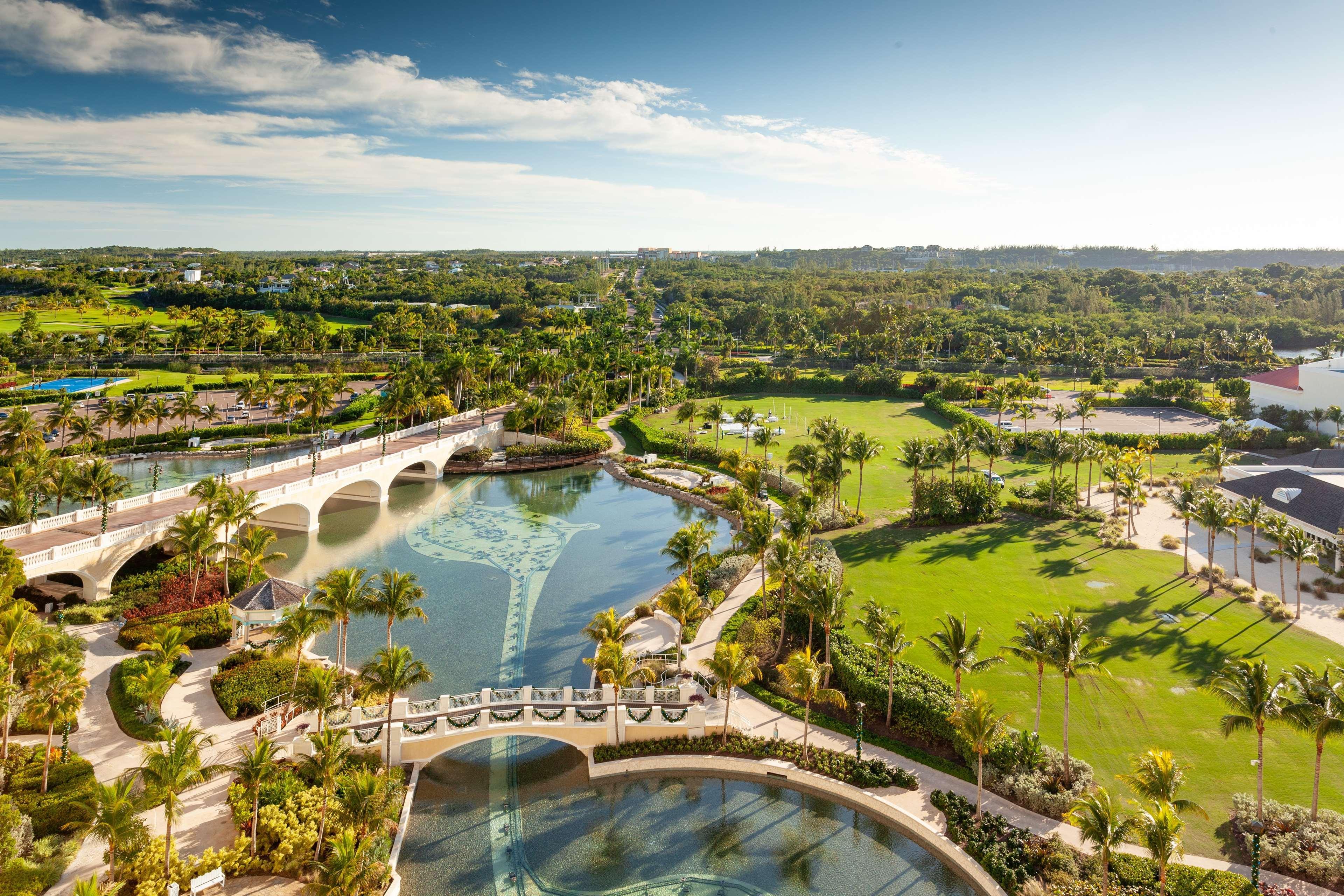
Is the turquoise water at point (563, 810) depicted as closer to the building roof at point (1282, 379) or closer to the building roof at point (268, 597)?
the building roof at point (268, 597)

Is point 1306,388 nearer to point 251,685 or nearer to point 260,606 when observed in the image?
point 260,606

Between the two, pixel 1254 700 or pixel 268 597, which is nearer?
pixel 1254 700

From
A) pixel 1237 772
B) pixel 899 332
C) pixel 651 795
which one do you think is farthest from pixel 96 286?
pixel 1237 772

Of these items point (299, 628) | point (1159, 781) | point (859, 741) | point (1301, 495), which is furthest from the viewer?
point (1301, 495)

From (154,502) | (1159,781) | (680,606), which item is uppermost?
(154,502)

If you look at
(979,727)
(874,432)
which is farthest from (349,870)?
(874,432)

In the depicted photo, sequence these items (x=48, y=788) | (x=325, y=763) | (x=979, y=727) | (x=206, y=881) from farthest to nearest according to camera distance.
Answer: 1. (x=979, y=727)
2. (x=48, y=788)
3. (x=325, y=763)
4. (x=206, y=881)

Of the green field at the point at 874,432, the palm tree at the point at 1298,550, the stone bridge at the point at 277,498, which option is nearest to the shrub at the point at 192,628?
the stone bridge at the point at 277,498

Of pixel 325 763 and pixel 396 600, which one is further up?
pixel 396 600

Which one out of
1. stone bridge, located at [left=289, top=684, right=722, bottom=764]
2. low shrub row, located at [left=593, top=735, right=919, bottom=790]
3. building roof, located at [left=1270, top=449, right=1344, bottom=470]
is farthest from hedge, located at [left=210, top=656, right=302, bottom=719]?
building roof, located at [left=1270, top=449, right=1344, bottom=470]
